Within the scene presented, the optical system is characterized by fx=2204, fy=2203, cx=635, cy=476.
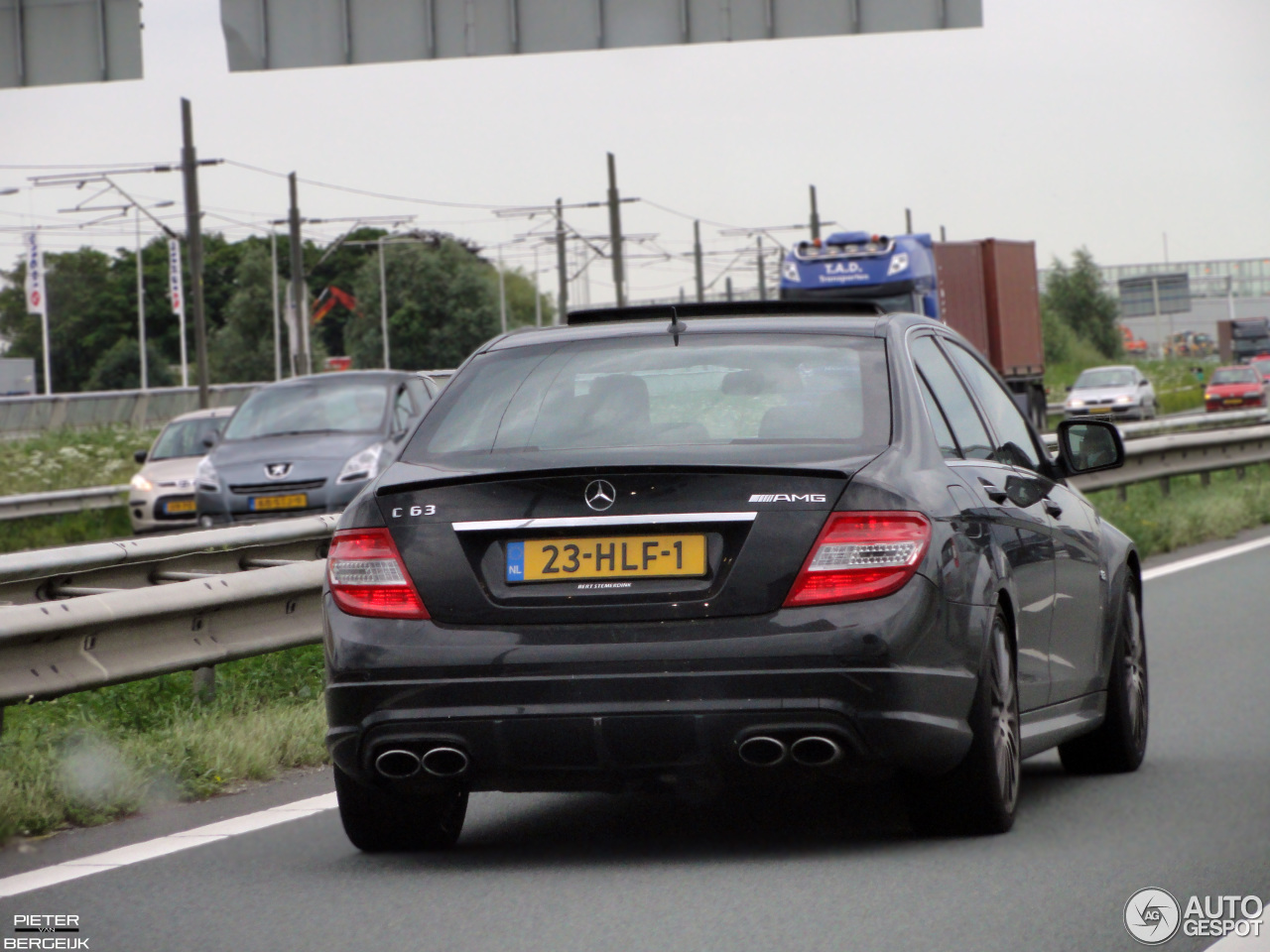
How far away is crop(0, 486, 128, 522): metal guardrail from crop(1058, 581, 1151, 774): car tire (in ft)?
60.4

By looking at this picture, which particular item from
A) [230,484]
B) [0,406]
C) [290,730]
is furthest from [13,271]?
[290,730]

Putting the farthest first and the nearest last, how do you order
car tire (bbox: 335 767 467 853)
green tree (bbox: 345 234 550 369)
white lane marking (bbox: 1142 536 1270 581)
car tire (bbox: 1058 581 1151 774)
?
green tree (bbox: 345 234 550 369) < white lane marking (bbox: 1142 536 1270 581) < car tire (bbox: 1058 581 1151 774) < car tire (bbox: 335 767 467 853)

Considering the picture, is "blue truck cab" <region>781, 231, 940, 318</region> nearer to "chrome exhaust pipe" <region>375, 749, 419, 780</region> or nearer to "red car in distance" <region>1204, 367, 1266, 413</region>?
"chrome exhaust pipe" <region>375, 749, 419, 780</region>

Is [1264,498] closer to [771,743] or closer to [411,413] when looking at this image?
[411,413]

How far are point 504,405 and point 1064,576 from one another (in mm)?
1828

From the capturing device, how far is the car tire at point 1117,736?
6.96 m

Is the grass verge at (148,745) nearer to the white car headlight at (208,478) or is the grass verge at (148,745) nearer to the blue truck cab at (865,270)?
the white car headlight at (208,478)

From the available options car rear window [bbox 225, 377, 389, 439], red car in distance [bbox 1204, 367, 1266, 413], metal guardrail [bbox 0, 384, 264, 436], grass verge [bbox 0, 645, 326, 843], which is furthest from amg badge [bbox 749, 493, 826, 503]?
red car in distance [bbox 1204, 367, 1266, 413]

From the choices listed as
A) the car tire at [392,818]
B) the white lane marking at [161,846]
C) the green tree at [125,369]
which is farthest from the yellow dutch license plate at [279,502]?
the green tree at [125,369]

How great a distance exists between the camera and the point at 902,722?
5.16m

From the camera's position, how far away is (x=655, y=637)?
16.9 ft

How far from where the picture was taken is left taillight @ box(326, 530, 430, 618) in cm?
534

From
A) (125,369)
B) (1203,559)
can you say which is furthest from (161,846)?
(125,369)

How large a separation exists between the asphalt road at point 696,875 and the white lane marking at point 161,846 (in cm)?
7
